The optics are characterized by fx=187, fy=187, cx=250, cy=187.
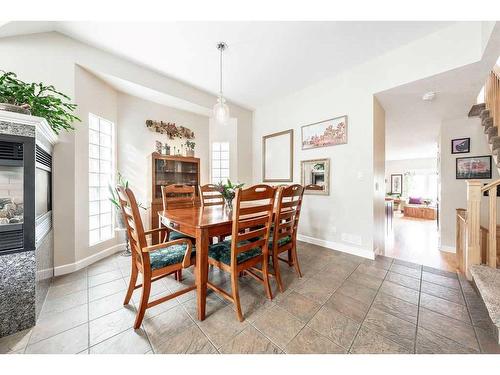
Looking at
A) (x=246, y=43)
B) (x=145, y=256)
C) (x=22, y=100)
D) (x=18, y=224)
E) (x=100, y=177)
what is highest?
(x=246, y=43)

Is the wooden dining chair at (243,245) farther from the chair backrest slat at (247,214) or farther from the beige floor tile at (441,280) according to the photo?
the beige floor tile at (441,280)

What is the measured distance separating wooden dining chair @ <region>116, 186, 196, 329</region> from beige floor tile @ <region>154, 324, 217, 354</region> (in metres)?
0.25

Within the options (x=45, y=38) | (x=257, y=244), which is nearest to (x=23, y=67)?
(x=45, y=38)

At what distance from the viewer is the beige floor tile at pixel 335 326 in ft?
4.08

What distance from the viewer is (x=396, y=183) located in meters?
9.23

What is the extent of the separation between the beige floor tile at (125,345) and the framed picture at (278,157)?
3042 millimetres

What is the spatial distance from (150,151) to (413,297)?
394 cm

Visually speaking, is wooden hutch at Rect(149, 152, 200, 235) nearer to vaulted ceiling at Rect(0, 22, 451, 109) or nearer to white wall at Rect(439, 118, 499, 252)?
vaulted ceiling at Rect(0, 22, 451, 109)

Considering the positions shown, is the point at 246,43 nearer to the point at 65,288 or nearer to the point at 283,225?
the point at 283,225

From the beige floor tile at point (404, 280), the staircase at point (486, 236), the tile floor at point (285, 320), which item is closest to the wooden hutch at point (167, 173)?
the tile floor at point (285, 320)

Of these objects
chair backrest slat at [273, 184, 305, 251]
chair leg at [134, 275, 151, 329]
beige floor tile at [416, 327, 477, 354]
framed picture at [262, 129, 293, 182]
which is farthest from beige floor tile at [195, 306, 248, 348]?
framed picture at [262, 129, 293, 182]

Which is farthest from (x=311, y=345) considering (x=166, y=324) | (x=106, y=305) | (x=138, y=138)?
(x=138, y=138)

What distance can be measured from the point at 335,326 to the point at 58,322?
2054 mm
